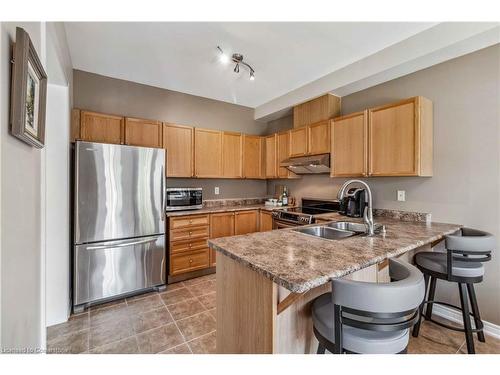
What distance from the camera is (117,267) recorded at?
2.62 metres

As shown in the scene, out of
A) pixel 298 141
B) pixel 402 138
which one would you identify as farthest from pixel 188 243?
pixel 402 138

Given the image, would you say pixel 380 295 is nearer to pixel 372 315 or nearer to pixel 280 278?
pixel 372 315

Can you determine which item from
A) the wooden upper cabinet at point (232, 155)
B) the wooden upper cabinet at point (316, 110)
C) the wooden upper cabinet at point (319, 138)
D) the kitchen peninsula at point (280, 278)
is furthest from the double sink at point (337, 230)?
the wooden upper cabinet at point (232, 155)

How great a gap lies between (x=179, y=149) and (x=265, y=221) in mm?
1728

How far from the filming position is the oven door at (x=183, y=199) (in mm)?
3301

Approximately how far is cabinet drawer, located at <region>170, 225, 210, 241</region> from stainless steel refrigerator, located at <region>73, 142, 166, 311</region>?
0.18m

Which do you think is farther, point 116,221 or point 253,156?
point 253,156

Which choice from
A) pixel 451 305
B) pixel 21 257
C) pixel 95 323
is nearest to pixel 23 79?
pixel 21 257

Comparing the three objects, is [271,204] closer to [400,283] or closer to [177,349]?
[177,349]

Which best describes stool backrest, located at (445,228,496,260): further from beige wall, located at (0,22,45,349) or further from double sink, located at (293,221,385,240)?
beige wall, located at (0,22,45,349)

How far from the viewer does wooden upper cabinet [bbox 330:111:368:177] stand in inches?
108

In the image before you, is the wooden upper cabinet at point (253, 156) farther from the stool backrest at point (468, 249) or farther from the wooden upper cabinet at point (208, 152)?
the stool backrest at point (468, 249)

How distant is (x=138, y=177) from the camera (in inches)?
108

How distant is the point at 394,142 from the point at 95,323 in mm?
3487
